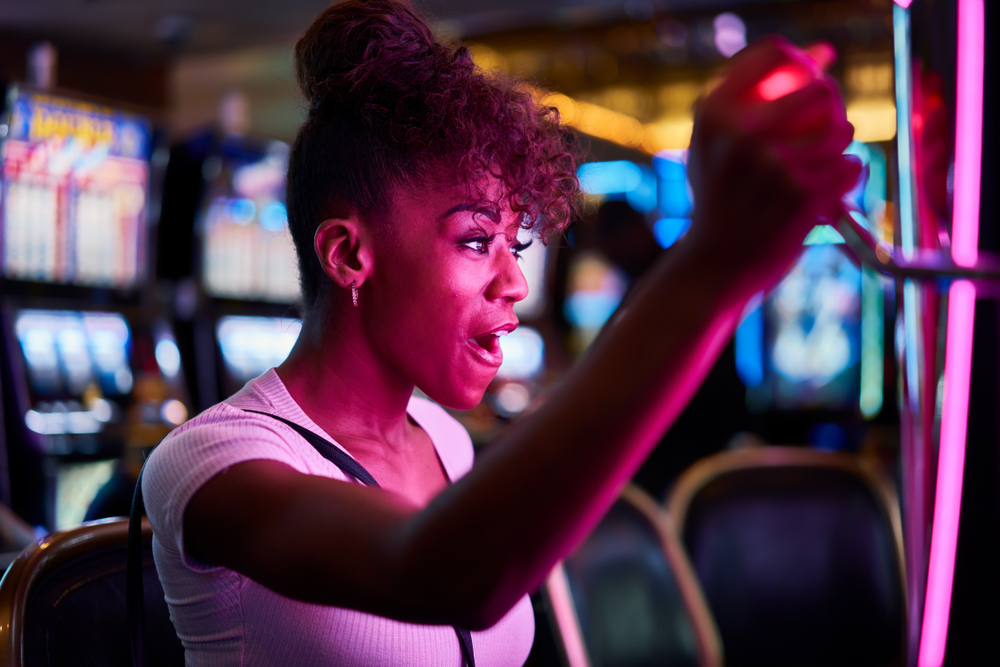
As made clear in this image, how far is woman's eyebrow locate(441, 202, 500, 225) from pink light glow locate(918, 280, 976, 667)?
44 cm

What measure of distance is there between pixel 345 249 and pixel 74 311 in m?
3.09

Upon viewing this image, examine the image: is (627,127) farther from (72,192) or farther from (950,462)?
(950,462)

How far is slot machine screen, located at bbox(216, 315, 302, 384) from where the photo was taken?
421 cm

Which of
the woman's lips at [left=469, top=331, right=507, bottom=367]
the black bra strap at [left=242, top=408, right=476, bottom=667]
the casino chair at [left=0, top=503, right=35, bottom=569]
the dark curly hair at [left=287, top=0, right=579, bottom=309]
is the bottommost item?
the casino chair at [left=0, top=503, right=35, bottom=569]

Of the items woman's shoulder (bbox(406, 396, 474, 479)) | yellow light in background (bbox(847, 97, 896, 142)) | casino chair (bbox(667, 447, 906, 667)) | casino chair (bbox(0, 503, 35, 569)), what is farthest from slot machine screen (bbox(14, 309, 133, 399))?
yellow light in background (bbox(847, 97, 896, 142))

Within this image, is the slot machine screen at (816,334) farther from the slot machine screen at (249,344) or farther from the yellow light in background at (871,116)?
the slot machine screen at (249,344)

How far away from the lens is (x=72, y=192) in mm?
3627

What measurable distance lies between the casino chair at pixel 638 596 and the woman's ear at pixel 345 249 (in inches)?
44.7

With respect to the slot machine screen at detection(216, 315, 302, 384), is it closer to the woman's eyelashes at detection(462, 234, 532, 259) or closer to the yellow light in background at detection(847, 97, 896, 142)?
the woman's eyelashes at detection(462, 234, 532, 259)

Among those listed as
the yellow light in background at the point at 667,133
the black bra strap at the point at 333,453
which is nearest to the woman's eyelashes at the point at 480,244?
the black bra strap at the point at 333,453

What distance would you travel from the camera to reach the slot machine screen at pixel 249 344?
4.21 meters

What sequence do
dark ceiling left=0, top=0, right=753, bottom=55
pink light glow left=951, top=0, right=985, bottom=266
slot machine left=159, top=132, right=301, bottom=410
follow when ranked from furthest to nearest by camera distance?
dark ceiling left=0, top=0, right=753, bottom=55 < slot machine left=159, top=132, right=301, bottom=410 < pink light glow left=951, top=0, right=985, bottom=266

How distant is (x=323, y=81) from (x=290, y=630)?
56 centimetres

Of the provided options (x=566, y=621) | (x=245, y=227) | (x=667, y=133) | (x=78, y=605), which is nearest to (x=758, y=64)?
(x=78, y=605)
